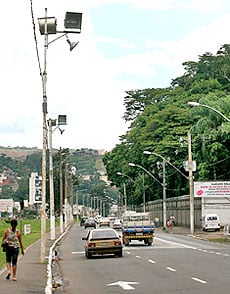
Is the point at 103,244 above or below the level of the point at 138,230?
below

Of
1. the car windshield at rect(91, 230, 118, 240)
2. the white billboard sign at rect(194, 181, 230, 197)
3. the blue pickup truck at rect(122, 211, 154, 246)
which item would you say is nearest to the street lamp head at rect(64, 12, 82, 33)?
the car windshield at rect(91, 230, 118, 240)

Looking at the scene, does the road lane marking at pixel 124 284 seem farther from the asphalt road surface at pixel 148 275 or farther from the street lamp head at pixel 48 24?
the street lamp head at pixel 48 24

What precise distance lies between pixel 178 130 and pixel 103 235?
5342 cm

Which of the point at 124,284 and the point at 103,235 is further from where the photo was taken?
the point at 103,235

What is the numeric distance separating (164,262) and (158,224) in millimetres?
68448

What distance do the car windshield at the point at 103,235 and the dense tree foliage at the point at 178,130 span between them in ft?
125

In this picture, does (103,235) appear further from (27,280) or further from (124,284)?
(124,284)

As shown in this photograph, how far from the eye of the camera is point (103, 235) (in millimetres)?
34781

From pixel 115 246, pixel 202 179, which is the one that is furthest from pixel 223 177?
pixel 115 246

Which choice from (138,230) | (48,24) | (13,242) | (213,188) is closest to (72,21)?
(48,24)

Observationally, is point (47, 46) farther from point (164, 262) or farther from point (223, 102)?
point (223, 102)

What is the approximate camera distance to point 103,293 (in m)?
18.7

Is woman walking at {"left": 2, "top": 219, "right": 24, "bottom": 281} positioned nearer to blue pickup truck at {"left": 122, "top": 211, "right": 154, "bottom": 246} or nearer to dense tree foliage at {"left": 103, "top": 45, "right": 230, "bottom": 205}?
blue pickup truck at {"left": 122, "top": 211, "right": 154, "bottom": 246}

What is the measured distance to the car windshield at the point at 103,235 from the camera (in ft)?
113
